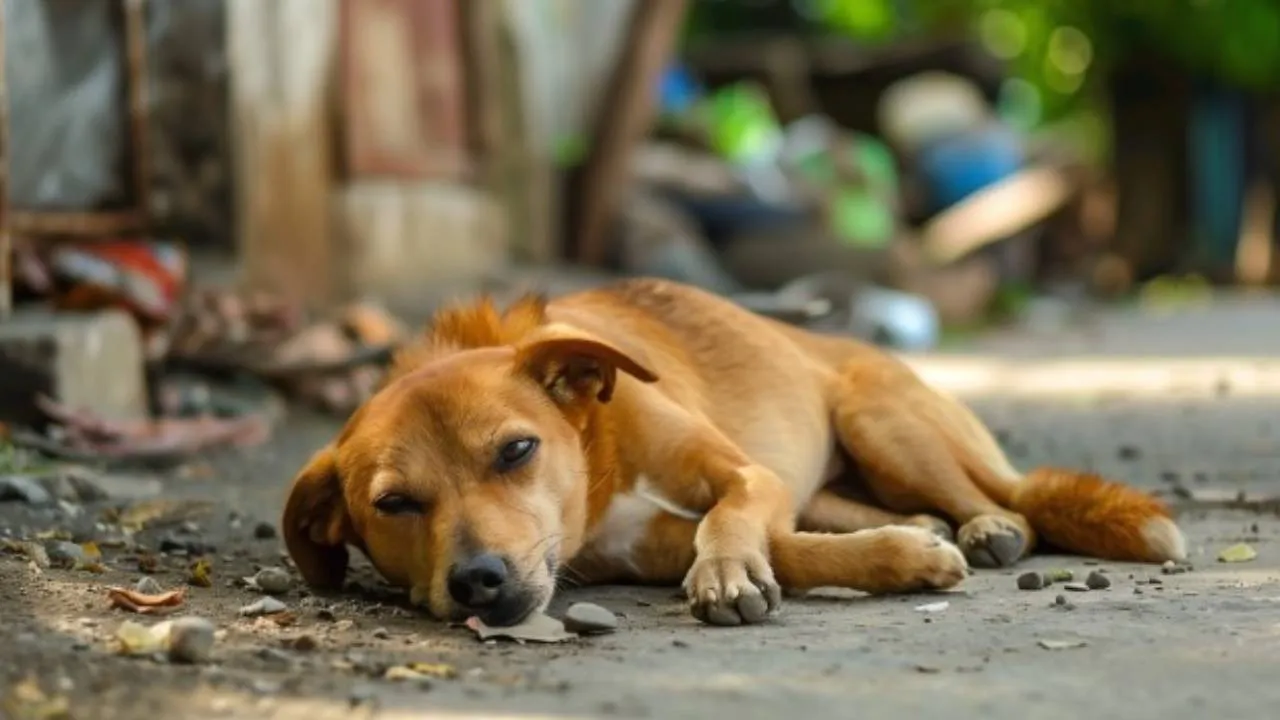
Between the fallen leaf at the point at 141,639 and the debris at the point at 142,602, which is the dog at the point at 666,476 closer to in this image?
the debris at the point at 142,602

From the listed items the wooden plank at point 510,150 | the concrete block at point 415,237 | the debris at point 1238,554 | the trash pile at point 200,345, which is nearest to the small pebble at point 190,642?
the debris at point 1238,554

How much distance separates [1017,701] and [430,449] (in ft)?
4.69

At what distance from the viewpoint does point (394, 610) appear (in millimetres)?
3982

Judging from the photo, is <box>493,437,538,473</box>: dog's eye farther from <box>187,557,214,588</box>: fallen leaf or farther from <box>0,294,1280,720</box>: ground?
<box>187,557,214,588</box>: fallen leaf

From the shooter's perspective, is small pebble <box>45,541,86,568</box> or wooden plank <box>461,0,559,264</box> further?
wooden plank <box>461,0,559,264</box>

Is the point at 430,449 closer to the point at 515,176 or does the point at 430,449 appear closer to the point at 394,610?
the point at 394,610

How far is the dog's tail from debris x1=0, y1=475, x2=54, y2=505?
2592 millimetres

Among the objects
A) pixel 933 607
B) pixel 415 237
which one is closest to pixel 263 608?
pixel 933 607

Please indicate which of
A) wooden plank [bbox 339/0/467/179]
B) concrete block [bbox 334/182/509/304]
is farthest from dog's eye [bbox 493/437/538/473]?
wooden plank [bbox 339/0/467/179]

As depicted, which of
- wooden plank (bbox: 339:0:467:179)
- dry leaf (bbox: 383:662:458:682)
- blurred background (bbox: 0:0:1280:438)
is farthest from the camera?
wooden plank (bbox: 339:0:467:179)

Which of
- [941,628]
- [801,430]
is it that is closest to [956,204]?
[801,430]

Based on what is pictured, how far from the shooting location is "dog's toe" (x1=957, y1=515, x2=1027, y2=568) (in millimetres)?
4551

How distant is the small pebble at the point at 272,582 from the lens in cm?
417

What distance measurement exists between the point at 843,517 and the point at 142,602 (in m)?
1.95
